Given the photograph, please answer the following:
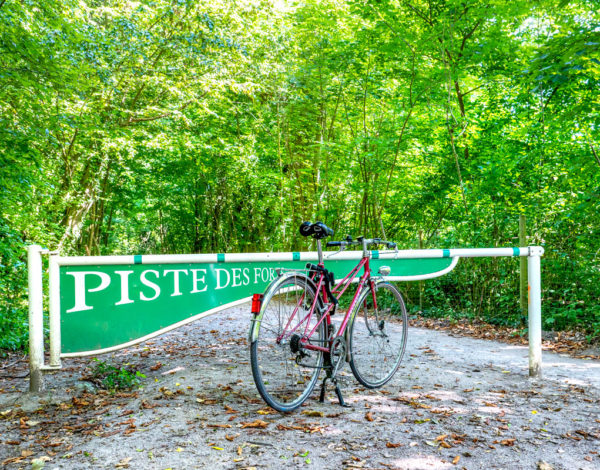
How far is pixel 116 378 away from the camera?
3596mm

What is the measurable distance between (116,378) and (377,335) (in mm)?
2054

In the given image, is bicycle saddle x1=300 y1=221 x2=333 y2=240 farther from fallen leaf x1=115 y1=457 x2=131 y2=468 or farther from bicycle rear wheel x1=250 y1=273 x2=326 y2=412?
fallen leaf x1=115 y1=457 x2=131 y2=468

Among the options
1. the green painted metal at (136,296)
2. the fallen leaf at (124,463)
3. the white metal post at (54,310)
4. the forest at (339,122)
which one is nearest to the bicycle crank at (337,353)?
the green painted metal at (136,296)

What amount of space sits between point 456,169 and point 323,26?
3856mm

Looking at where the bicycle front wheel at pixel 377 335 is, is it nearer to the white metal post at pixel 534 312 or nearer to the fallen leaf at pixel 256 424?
the fallen leaf at pixel 256 424

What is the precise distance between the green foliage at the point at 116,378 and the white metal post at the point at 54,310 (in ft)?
2.10

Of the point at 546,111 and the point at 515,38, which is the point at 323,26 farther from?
the point at 546,111

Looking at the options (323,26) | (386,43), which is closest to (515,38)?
(386,43)

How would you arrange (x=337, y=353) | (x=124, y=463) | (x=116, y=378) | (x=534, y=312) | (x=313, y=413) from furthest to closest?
(x=534, y=312) < (x=116, y=378) < (x=337, y=353) < (x=313, y=413) < (x=124, y=463)

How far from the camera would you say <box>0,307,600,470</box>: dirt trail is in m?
2.35

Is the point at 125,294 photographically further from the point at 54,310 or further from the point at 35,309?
the point at 35,309

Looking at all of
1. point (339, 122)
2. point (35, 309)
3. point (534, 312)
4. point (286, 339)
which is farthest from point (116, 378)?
point (339, 122)

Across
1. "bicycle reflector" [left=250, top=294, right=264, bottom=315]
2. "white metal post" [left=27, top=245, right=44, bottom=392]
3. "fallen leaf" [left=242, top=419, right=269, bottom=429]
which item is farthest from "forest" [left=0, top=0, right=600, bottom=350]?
"fallen leaf" [left=242, top=419, right=269, bottom=429]

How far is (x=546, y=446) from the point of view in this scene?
2.56 m
